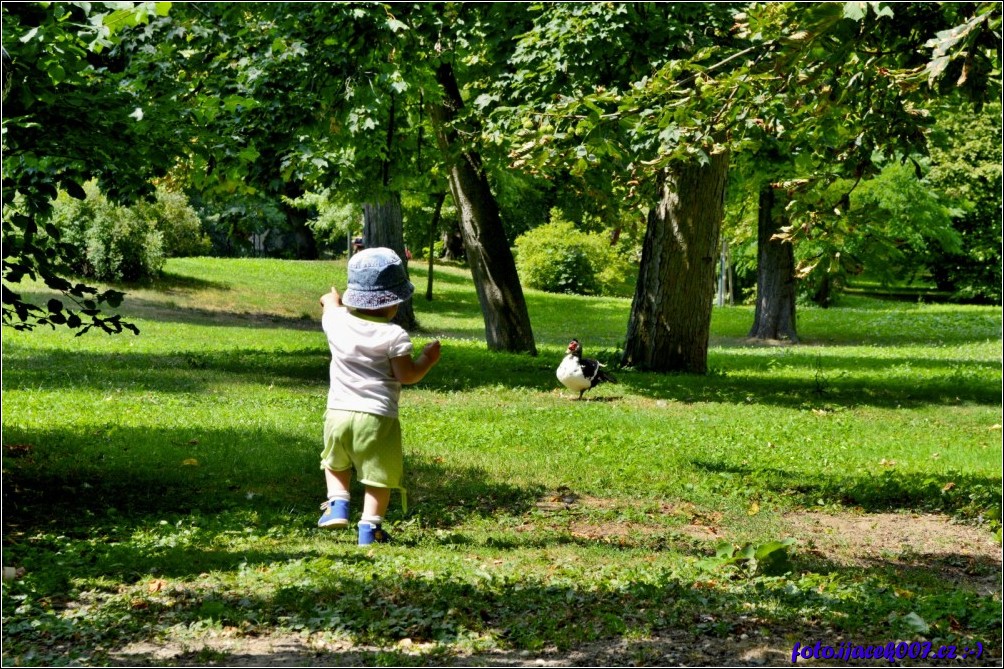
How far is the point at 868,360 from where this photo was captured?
75.2 ft

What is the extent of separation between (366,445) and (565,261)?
41776 millimetres

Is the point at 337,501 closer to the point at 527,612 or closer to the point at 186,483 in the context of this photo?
the point at 527,612

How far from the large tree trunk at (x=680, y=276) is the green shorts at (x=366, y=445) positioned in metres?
10.3

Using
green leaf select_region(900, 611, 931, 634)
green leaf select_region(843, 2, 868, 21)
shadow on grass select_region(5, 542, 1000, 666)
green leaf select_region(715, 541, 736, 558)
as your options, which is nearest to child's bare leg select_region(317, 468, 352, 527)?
shadow on grass select_region(5, 542, 1000, 666)

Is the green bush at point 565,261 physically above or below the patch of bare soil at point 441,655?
above

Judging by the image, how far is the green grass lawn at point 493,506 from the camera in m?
5.32

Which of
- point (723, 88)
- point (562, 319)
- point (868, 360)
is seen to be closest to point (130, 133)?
point (723, 88)

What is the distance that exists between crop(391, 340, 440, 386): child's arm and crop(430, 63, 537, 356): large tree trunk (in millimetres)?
12284

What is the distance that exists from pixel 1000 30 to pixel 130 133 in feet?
17.8

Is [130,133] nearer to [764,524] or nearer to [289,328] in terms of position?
[764,524]

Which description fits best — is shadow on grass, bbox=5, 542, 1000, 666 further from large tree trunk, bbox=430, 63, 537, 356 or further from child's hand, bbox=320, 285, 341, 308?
large tree trunk, bbox=430, 63, 537, 356

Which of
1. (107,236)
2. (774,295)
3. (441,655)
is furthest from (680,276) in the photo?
(107,236)

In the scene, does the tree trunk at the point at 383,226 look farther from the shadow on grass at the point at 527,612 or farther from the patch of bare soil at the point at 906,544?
the shadow on grass at the point at 527,612

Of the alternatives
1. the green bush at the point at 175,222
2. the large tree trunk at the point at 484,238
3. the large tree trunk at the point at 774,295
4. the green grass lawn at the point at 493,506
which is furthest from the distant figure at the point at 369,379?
the green bush at the point at 175,222
